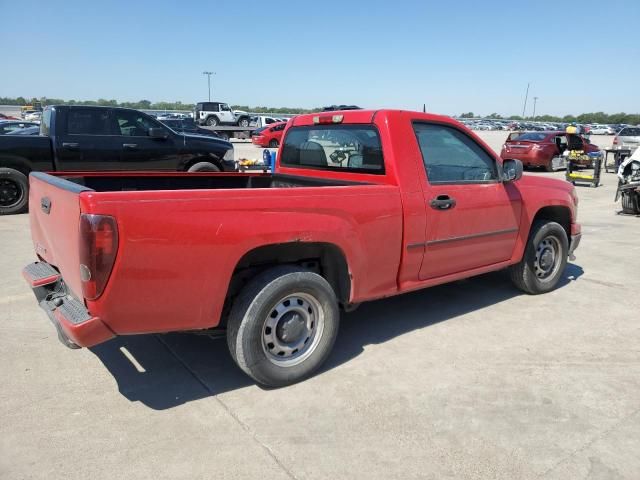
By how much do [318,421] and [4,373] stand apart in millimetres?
2160

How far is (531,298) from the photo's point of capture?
5.04m

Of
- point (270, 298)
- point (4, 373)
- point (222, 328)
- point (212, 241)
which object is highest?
point (212, 241)

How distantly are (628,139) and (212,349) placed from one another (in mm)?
21251

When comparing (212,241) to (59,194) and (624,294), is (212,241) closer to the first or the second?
(59,194)

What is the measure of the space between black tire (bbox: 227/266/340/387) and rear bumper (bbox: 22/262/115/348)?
74 centimetres

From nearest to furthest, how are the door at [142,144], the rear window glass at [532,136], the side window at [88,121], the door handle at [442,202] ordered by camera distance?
1. the door handle at [442,202]
2. the side window at [88,121]
3. the door at [142,144]
4. the rear window glass at [532,136]

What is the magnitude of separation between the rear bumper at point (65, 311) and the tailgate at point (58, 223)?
9 centimetres

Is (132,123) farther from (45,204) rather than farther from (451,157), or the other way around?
(451,157)

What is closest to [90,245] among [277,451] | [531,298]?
[277,451]

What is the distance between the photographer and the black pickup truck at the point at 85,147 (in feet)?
27.2

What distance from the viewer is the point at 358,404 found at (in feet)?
9.86

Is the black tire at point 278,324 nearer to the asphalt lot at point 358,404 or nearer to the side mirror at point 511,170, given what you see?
the asphalt lot at point 358,404

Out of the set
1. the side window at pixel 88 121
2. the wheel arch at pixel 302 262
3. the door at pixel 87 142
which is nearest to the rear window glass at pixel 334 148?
the wheel arch at pixel 302 262

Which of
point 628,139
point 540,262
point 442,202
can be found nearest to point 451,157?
point 442,202
